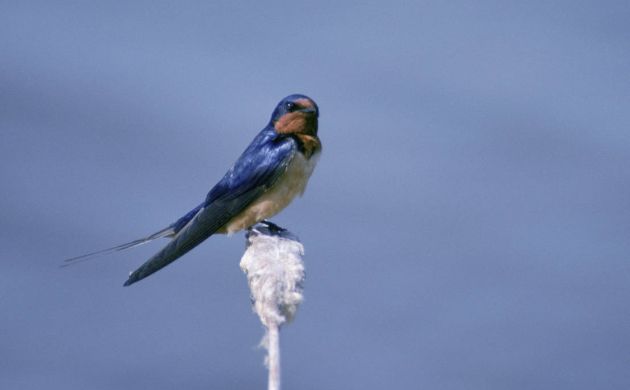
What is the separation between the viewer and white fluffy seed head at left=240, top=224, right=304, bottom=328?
1482 millimetres

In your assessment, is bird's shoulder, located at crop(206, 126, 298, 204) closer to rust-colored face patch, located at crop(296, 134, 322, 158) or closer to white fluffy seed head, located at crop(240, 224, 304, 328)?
rust-colored face patch, located at crop(296, 134, 322, 158)

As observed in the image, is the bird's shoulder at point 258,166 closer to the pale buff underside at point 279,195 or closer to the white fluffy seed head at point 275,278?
the pale buff underside at point 279,195

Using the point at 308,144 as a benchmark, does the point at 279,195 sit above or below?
below

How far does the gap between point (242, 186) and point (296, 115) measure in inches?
8.6

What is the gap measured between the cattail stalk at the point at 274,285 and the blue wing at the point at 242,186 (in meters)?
0.43

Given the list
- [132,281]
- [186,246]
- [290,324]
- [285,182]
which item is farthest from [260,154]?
[290,324]

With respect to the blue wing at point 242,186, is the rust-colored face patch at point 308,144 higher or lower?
higher

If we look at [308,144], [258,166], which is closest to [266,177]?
[258,166]

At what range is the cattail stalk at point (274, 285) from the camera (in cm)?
139

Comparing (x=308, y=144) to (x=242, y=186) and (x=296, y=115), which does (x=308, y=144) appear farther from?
(x=242, y=186)

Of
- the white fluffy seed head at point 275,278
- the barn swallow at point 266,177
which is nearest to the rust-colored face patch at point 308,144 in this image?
the barn swallow at point 266,177

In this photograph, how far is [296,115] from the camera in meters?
2.19

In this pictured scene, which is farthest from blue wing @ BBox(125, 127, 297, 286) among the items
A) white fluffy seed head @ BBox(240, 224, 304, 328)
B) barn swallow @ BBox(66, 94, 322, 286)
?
white fluffy seed head @ BBox(240, 224, 304, 328)

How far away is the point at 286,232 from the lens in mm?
2133
